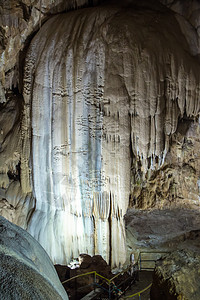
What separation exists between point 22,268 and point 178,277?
1760 millimetres

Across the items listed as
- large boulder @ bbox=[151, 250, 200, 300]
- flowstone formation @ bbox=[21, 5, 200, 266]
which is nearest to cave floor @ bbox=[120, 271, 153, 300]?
flowstone formation @ bbox=[21, 5, 200, 266]

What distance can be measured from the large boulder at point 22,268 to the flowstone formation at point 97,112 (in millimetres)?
3833

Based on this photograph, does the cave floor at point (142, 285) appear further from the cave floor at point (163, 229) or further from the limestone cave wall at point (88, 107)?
the cave floor at point (163, 229)

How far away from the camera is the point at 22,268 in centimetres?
198

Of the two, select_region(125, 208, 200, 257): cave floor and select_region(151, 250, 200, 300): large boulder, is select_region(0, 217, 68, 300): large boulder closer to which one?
select_region(151, 250, 200, 300): large boulder

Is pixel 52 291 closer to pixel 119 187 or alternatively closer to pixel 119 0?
pixel 119 187

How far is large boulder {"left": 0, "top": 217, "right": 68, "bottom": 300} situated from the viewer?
5.88ft

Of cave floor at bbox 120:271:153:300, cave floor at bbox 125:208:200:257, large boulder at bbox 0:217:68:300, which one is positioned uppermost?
large boulder at bbox 0:217:68:300

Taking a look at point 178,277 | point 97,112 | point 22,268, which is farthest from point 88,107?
point 22,268

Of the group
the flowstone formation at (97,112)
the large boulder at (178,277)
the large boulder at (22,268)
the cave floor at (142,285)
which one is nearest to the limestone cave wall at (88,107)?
the flowstone formation at (97,112)

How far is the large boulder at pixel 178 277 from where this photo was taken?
2.98 metres

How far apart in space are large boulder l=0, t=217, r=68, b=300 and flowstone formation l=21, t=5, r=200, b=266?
3.83 meters

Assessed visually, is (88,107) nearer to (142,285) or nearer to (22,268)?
(142,285)

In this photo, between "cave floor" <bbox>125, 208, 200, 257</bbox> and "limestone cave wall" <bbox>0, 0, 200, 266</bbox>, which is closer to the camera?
"limestone cave wall" <bbox>0, 0, 200, 266</bbox>
